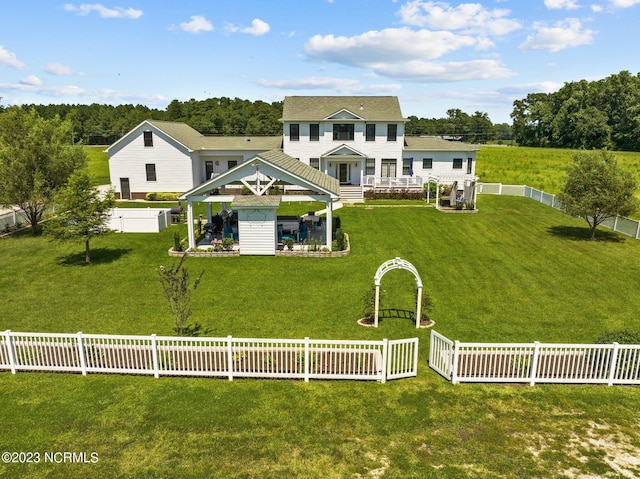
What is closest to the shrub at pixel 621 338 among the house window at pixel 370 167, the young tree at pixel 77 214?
the young tree at pixel 77 214

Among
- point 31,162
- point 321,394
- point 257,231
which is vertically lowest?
point 321,394

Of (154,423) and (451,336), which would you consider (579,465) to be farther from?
(154,423)

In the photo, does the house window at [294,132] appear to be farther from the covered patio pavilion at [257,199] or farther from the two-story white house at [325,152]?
the covered patio pavilion at [257,199]

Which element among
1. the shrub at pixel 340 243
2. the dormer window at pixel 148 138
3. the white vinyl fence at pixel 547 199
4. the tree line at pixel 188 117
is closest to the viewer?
the shrub at pixel 340 243

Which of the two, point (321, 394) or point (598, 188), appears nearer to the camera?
point (321, 394)

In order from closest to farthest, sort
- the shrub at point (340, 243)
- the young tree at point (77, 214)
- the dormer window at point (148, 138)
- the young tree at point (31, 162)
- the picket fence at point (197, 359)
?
1. the picket fence at point (197, 359)
2. the young tree at point (77, 214)
3. the shrub at point (340, 243)
4. the young tree at point (31, 162)
5. the dormer window at point (148, 138)

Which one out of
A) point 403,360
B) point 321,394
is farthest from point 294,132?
point 321,394

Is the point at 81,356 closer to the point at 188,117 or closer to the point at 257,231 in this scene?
the point at 257,231

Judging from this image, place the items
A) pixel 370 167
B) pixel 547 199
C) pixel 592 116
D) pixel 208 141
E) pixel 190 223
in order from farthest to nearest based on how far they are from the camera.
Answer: pixel 592 116 → pixel 208 141 → pixel 370 167 → pixel 547 199 → pixel 190 223
